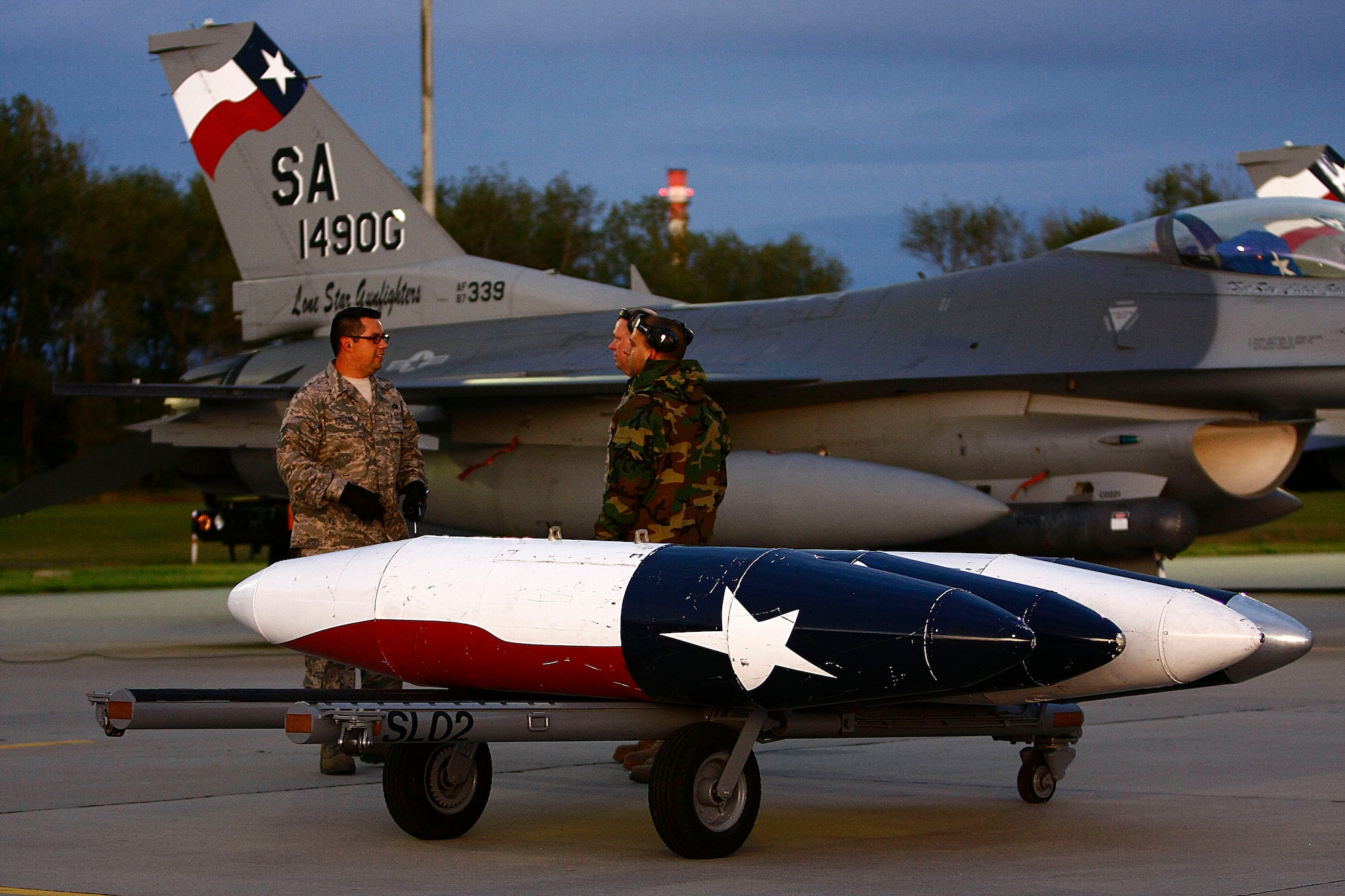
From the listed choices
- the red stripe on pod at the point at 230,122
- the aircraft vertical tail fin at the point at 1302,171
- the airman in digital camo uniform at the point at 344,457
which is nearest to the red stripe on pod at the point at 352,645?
the airman in digital camo uniform at the point at 344,457

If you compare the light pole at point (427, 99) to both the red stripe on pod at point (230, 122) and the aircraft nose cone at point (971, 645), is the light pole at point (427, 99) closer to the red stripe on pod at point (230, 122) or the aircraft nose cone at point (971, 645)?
the red stripe on pod at point (230, 122)

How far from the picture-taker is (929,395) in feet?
39.1

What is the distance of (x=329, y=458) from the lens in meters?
6.66

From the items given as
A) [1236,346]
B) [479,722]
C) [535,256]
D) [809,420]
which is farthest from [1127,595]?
[535,256]

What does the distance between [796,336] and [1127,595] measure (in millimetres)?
7505

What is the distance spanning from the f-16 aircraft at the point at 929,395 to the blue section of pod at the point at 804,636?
6.47 meters

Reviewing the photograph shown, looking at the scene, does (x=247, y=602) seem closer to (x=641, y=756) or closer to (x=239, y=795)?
(x=239, y=795)

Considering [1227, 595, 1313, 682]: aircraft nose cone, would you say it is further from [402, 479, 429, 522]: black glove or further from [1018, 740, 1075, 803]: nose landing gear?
[402, 479, 429, 522]: black glove

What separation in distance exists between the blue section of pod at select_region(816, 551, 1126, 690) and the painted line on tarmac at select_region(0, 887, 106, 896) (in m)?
2.66

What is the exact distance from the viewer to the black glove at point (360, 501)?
631 centimetres

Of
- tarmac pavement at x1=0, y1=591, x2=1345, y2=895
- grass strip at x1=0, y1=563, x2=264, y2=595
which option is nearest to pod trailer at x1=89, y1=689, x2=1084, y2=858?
tarmac pavement at x1=0, y1=591, x2=1345, y2=895

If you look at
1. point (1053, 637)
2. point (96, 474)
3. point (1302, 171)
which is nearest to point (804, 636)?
point (1053, 637)

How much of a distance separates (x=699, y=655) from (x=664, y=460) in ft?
4.50

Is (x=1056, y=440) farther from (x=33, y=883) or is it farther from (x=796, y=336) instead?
(x=33, y=883)
